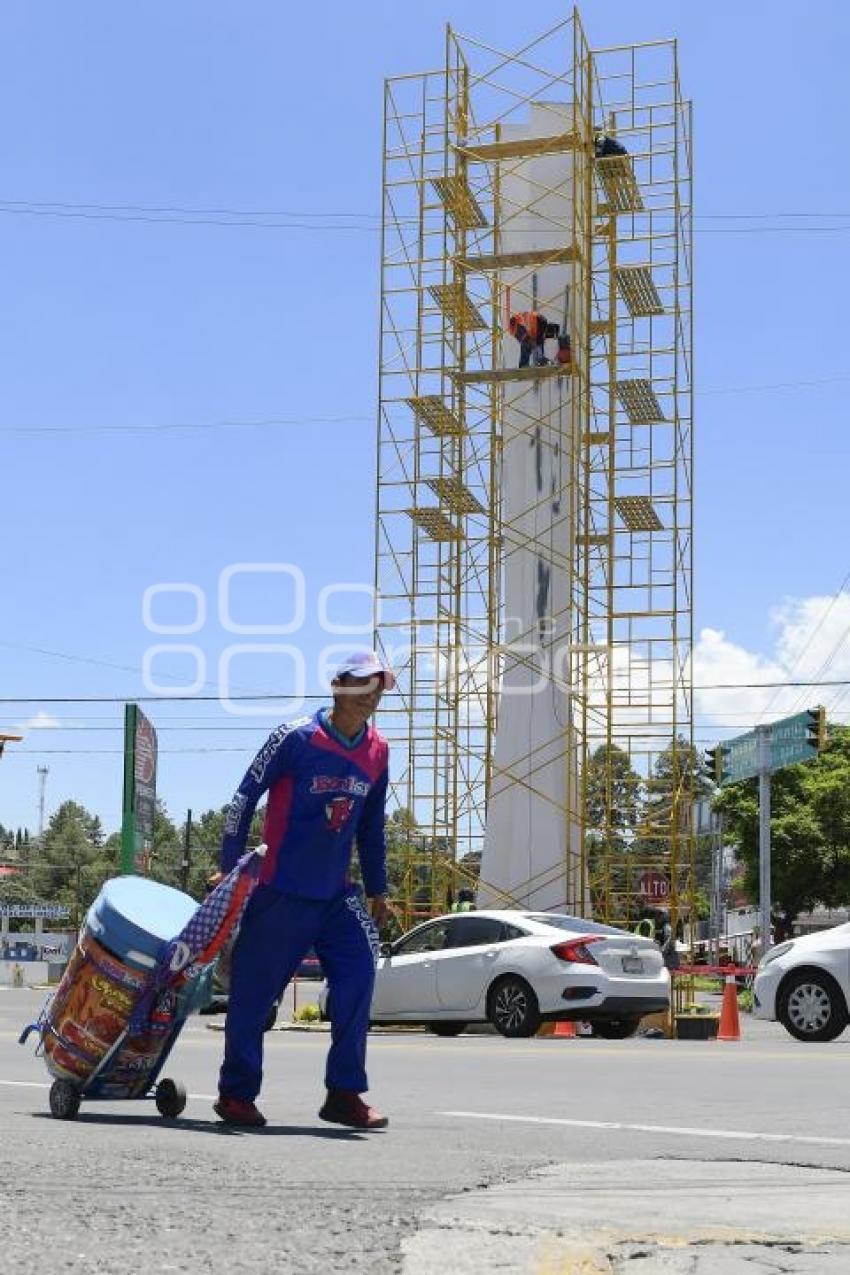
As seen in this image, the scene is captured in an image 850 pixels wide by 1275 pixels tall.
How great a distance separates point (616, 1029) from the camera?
19.7 m

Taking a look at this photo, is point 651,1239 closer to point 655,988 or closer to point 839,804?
point 655,988

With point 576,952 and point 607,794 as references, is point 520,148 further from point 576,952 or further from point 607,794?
point 576,952

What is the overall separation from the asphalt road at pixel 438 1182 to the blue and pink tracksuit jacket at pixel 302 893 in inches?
13.3

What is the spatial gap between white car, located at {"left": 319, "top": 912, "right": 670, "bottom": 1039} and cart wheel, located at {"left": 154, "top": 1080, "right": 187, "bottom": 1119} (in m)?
10.8

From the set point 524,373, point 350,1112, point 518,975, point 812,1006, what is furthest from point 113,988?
point 524,373

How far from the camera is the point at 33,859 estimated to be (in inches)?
6762

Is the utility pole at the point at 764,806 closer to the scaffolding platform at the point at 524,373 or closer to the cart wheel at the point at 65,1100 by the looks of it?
the scaffolding platform at the point at 524,373

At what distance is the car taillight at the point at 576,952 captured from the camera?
18.2 metres

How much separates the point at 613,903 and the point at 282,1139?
96.5 ft

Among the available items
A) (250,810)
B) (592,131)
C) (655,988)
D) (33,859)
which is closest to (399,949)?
(655,988)

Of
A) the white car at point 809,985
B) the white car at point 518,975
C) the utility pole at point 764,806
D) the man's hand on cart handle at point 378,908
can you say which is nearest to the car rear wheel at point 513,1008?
the white car at point 518,975

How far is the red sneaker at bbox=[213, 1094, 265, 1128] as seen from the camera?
729cm

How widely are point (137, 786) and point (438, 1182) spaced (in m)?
41.8

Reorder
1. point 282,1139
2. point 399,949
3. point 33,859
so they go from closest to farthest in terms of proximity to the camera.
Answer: point 282,1139, point 399,949, point 33,859
